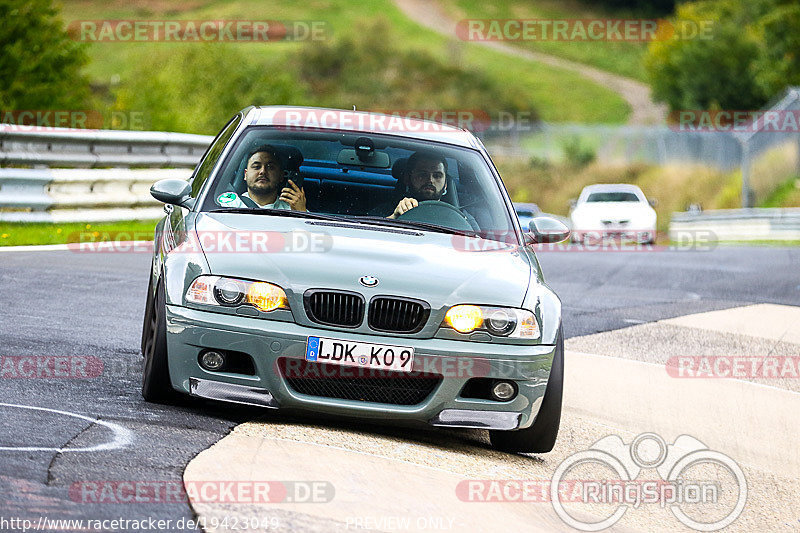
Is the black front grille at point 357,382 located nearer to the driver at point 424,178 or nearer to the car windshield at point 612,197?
the driver at point 424,178

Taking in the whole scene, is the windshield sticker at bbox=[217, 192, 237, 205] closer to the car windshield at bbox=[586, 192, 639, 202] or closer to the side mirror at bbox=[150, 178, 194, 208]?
the side mirror at bbox=[150, 178, 194, 208]

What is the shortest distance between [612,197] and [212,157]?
23.7m

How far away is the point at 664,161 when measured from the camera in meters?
47.7

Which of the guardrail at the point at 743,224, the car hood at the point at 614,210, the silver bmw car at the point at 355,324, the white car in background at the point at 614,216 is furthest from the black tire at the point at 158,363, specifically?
the guardrail at the point at 743,224

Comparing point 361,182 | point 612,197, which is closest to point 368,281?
point 361,182

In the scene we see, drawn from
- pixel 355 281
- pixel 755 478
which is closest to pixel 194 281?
pixel 355 281

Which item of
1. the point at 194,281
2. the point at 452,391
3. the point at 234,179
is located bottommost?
the point at 452,391

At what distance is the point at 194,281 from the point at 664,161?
43.3 meters

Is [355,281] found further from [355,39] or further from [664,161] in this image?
[355,39]

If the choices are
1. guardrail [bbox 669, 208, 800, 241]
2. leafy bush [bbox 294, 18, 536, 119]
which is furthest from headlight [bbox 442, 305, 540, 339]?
leafy bush [bbox 294, 18, 536, 119]

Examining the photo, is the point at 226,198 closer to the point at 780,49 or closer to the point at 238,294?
the point at 238,294

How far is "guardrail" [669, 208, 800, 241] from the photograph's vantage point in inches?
1195

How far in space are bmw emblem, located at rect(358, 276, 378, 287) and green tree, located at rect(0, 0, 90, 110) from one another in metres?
24.6

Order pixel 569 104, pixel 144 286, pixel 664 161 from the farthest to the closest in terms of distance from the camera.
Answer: pixel 569 104
pixel 664 161
pixel 144 286
